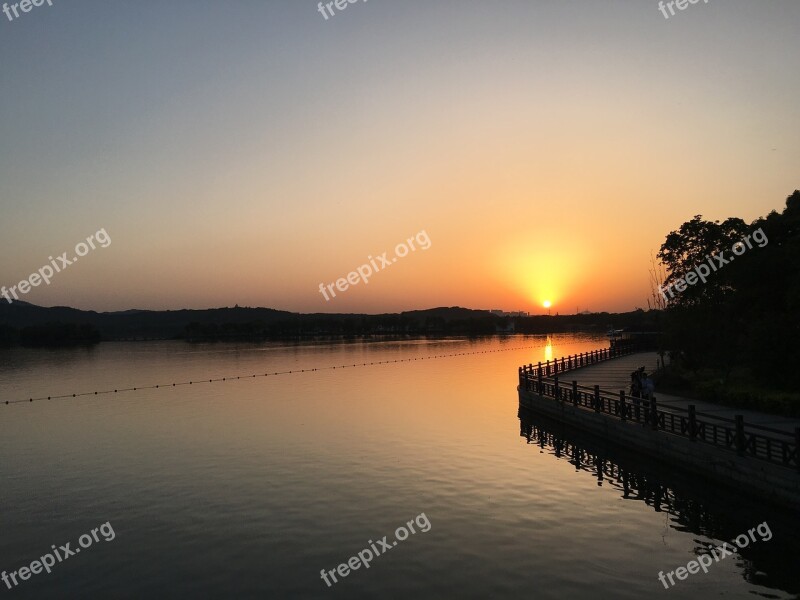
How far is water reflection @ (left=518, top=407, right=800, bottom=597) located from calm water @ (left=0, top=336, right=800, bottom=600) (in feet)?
0.22

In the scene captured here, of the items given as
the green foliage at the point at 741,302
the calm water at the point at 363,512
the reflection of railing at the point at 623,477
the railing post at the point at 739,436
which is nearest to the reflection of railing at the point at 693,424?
the railing post at the point at 739,436

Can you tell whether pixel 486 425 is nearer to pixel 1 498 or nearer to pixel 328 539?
pixel 328 539

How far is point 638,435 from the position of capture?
27641mm

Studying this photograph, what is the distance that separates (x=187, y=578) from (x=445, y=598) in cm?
666

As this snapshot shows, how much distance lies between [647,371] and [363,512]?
130 ft

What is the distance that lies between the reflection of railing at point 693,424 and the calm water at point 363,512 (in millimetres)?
1632

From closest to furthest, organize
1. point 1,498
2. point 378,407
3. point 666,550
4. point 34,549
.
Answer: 1. point 666,550
2. point 34,549
3. point 1,498
4. point 378,407

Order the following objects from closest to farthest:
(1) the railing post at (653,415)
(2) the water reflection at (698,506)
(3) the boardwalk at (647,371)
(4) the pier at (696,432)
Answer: (2) the water reflection at (698,506), (4) the pier at (696,432), (3) the boardwalk at (647,371), (1) the railing post at (653,415)

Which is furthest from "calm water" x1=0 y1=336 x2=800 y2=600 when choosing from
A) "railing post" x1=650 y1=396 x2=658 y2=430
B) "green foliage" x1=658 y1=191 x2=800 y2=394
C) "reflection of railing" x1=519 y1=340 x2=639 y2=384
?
"reflection of railing" x1=519 y1=340 x2=639 y2=384

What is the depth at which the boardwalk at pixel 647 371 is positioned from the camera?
85.0ft

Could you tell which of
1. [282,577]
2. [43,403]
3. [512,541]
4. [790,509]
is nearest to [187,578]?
[282,577]

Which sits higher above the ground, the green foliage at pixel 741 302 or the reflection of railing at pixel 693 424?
the green foliage at pixel 741 302

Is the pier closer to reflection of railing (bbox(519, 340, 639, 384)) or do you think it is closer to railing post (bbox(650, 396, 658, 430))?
railing post (bbox(650, 396, 658, 430))

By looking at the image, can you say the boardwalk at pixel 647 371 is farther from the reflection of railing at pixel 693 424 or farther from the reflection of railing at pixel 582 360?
the reflection of railing at pixel 582 360
